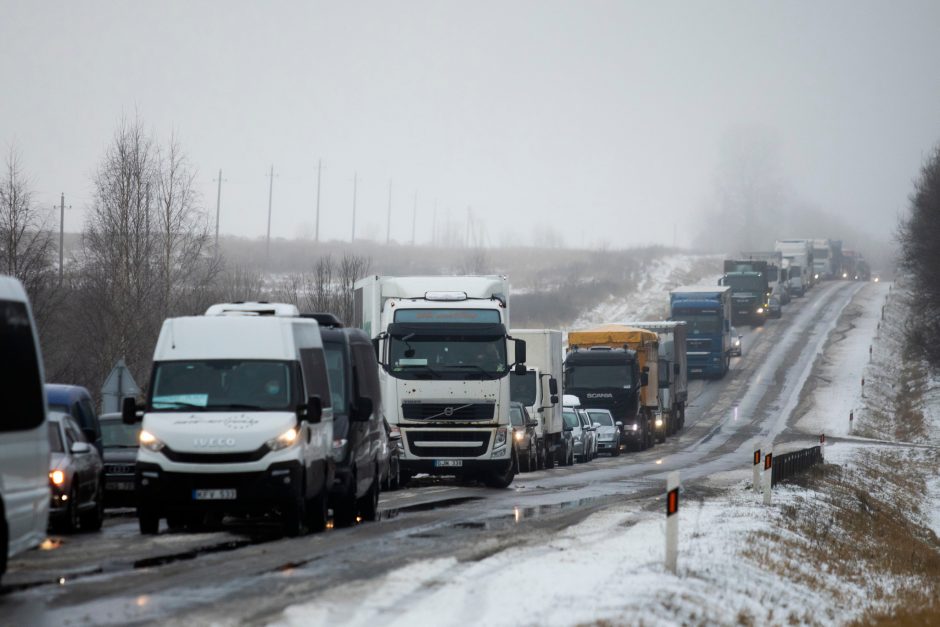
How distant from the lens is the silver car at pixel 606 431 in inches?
1811

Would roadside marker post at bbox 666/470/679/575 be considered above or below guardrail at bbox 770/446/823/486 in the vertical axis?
above

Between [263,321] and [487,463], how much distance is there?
10.8 metres

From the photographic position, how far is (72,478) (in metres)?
16.4

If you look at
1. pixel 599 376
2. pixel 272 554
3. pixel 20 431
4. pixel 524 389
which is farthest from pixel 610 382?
pixel 20 431

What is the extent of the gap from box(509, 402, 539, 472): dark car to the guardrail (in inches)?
245

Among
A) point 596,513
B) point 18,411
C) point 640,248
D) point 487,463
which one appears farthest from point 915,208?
point 640,248

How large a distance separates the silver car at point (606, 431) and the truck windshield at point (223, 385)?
30.2 m

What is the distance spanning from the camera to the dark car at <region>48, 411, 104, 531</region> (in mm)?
16141

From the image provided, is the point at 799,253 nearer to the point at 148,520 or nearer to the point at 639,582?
the point at 148,520

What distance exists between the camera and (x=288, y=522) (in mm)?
15773

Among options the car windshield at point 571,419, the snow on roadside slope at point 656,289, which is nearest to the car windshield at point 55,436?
the car windshield at point 571,419

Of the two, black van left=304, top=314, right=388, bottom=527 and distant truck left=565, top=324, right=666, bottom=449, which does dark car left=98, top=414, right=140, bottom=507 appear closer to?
black van left=304, top=314, right=388, bottom=527

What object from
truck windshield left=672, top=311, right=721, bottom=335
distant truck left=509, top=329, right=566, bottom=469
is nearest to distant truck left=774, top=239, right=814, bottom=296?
truck windshield left=672, top=311, right=721, bottom=335

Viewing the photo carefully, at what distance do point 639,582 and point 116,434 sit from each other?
13012mm
